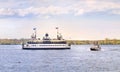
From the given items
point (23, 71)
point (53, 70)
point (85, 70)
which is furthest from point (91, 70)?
point (23, 71)

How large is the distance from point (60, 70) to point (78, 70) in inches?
146

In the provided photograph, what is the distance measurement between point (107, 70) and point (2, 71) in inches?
833

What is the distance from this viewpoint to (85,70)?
90.4m

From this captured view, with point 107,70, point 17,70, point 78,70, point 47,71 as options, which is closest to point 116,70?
point 107,70

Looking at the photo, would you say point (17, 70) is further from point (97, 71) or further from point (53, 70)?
point (97, 71)

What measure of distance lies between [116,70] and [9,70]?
72.1ft

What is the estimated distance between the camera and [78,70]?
90.8 m

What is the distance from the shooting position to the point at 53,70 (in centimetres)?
9112

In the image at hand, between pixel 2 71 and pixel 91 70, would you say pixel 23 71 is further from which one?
pixel 91 70

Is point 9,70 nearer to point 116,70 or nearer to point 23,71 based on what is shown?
point 23,71

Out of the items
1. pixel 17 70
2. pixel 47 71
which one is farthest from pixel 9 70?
pixel 47 71

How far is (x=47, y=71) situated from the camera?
88438 mm

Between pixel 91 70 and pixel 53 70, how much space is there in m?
7.89

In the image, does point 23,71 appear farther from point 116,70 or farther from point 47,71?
point 116,70
